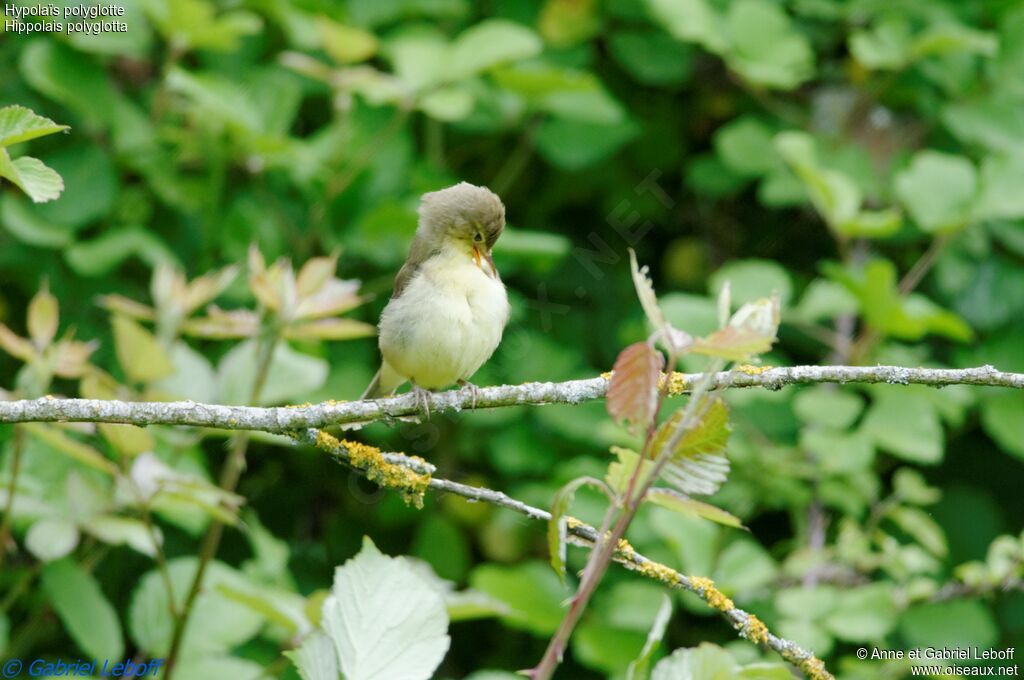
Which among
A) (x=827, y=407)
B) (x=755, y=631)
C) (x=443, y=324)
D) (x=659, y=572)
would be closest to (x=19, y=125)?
(x=659, y=572)

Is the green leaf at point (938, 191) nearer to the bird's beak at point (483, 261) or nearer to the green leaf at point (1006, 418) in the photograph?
the green leaf at point (1006, 418)

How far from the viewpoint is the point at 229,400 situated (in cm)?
300

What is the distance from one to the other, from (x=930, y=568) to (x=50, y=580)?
262 cm

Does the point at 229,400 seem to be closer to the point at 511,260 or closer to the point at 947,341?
the point at 511,260

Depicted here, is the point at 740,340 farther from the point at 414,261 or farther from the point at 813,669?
the point at 414,261

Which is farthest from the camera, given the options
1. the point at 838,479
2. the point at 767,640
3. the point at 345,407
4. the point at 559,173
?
the point at 559,173

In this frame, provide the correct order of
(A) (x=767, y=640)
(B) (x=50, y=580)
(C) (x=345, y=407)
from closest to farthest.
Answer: (A) (x=767, y=640) < (C) (x=345, y=407) < (B) (x=50, y=580)

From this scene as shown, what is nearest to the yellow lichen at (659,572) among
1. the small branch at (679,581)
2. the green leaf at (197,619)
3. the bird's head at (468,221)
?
the small branch at (679,581)

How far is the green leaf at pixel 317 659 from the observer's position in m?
1.33

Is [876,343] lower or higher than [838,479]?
higher

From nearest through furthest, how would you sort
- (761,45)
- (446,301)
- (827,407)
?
(446,301)
(827,407)
(761,45)

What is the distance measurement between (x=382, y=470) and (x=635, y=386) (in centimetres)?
82

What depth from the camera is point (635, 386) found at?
3.93 feet

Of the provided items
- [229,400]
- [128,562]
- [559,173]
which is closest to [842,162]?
[559,173]
